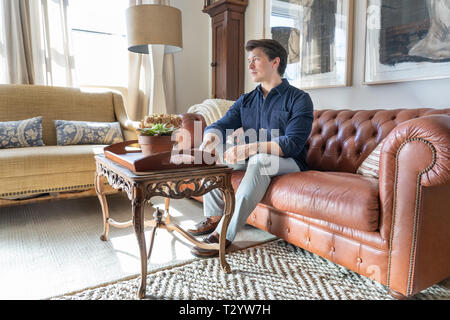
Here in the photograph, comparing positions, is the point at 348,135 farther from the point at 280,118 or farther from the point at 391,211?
the point at 391,211

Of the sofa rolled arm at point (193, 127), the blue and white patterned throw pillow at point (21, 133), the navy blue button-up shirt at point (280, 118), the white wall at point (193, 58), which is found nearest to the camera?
the navy blue button-up shirt at point (280, 118)

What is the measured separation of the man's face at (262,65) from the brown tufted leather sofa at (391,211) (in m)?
0.65

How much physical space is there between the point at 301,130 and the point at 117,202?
63.8 inches

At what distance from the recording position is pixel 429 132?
3.51 feet

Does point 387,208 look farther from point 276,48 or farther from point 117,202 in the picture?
point 117,202

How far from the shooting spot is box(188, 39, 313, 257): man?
162cm

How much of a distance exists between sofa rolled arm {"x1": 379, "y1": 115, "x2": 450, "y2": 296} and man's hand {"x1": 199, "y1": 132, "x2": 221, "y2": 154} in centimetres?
94

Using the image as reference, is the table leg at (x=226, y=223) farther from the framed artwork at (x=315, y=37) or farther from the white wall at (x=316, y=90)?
the framed artwork at (x=315, y=37)

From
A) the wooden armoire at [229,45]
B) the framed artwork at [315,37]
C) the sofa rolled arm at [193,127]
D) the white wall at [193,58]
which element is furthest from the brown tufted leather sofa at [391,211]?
the white wall at [193,58]

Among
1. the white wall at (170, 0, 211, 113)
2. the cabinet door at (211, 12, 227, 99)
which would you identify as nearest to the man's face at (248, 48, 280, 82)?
the cabinet door at (211, 12, 227, 99)

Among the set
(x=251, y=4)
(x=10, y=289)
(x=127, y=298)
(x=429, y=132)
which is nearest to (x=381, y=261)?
(x=429, y=132)

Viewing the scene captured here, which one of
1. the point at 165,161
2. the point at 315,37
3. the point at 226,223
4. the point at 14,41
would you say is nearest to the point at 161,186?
the point at 165,161

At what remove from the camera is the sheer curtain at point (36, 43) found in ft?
10.2

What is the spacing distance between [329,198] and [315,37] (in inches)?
71.9
